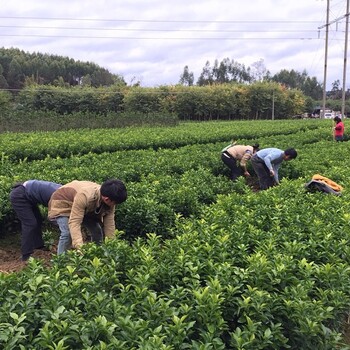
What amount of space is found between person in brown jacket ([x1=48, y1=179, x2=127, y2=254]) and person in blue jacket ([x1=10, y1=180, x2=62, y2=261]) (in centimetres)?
42

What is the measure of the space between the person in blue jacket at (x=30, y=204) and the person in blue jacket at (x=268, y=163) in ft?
18.0

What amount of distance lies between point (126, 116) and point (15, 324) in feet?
103

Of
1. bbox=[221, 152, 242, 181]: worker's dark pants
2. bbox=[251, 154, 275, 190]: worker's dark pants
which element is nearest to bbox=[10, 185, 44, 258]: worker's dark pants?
bbox=[251, 154, 275, 190]: worker's dark pants

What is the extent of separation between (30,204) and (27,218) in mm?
196

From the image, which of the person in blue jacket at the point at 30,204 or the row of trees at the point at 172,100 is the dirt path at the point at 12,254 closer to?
the person in blue jacket at the point at 30,204

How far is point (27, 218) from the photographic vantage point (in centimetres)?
567

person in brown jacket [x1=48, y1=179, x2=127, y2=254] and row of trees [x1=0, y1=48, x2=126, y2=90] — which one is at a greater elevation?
row of trees [x1=0, y1=48, x2=126, y2=90]

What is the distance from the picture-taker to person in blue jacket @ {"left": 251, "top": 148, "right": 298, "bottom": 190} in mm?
9594

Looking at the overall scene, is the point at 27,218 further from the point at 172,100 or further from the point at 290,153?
the point at 172,100

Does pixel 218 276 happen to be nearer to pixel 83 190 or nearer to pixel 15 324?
pixel 15 324

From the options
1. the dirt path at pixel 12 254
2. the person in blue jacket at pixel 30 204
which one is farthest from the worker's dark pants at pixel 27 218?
the dirt path at pixel 12 254

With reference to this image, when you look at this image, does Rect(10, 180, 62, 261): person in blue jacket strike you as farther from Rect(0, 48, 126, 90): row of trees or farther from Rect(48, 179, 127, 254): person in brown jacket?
Rect(0, 48, 126, 90): row of trees

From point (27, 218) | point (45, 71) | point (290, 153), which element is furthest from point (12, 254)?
point (45, 71)

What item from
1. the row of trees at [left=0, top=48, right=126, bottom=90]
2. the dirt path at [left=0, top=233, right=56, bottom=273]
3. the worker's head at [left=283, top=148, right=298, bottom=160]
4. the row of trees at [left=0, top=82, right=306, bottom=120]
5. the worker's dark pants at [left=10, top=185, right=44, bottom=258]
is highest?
the row of trees at [left=0, top=48, right=126, bottom=90]
